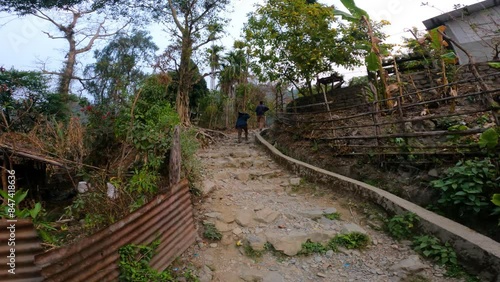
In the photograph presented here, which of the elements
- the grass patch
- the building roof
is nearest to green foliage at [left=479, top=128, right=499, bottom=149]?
the grass patch

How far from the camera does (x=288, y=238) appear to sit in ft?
10.8

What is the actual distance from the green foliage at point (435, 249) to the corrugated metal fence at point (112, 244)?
2.42m

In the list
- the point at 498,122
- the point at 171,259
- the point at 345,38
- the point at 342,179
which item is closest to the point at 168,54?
the point at 345,38

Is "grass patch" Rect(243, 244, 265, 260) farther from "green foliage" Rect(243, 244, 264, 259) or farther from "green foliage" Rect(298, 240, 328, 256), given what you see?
"green foliage" Rect(298, 240, 328, 256)

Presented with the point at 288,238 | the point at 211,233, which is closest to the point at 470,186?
the point at 288,238

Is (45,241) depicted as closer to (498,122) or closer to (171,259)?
(171,259)

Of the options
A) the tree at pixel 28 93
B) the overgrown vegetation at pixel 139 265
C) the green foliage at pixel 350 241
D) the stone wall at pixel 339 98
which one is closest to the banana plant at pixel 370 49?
the stone wall at pixel 339 98

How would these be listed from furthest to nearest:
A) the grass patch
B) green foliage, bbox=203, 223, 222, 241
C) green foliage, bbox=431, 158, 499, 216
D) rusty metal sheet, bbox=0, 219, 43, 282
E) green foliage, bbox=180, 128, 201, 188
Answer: green foliage, bbox=180, 128, 201, 188
green foliage, bbox=203, 223, 222, 241
the grass patch
green foliage, bbox=431, 158, 499, 216
rusty metal sheet, bbox=0, 219, 43, 282

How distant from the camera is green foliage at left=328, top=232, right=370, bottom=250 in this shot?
125 inches

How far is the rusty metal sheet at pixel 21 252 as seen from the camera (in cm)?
177

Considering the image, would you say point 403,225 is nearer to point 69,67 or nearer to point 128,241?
point 128,241

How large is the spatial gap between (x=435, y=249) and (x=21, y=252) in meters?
3.47

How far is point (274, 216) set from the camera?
388 cm

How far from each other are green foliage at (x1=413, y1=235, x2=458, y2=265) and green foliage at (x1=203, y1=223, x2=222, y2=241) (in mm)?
2137
